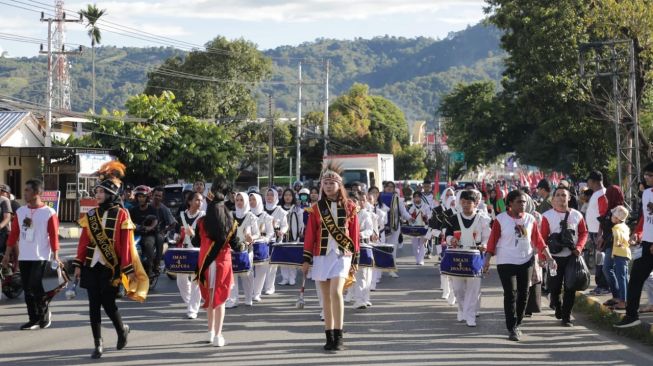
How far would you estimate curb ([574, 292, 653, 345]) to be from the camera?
11.4m

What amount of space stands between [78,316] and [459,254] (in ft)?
17.0

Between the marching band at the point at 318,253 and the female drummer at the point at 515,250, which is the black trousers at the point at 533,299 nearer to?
the marching band at the point at 318,253

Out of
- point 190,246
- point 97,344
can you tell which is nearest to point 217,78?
point 190,246

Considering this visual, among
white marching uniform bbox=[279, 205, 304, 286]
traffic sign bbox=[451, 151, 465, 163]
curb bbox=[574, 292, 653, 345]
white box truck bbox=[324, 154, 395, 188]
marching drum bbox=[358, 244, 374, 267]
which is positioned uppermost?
traffic sign bbox=[451, 151, 465, 163]

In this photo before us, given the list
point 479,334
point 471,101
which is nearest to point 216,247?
point 479,334

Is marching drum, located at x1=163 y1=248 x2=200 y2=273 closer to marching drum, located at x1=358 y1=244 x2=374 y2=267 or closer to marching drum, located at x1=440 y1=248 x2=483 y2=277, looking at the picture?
marching drum, located at x1=358 y1=244 x2=374 y2=267

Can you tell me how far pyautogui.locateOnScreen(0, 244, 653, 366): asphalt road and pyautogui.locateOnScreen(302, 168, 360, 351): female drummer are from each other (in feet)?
2.25

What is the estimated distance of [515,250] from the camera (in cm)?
1131

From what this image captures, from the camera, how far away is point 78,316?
13258 mm

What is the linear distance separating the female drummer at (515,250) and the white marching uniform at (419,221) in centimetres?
1073

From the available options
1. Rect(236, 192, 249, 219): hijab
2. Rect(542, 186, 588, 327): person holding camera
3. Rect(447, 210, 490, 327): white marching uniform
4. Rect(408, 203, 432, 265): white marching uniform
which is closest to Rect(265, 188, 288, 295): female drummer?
Rect(236, 192, 249, 219): hijab

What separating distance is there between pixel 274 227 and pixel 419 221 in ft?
24.0

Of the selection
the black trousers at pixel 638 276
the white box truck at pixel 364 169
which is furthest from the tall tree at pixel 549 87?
the black trousers at pixel 638 276

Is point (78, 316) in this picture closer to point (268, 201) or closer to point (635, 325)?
point (268, 201)
